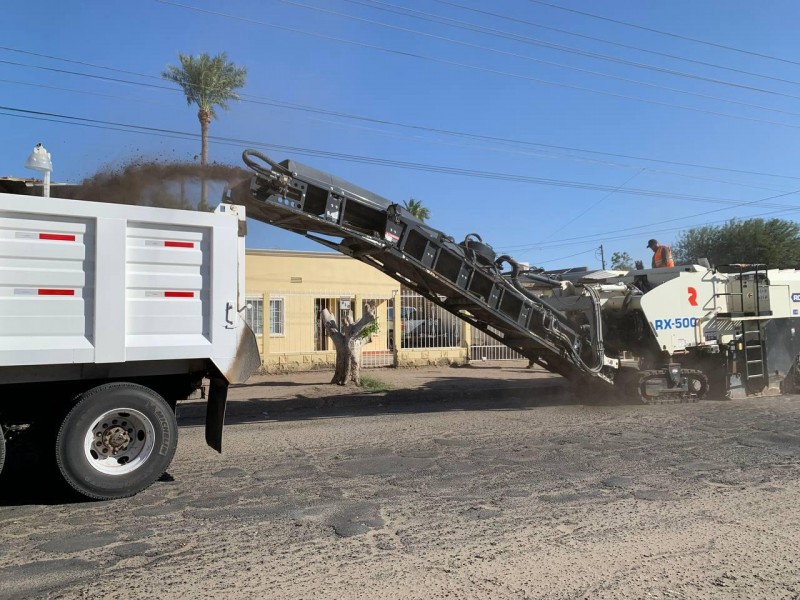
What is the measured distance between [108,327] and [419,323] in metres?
14.4

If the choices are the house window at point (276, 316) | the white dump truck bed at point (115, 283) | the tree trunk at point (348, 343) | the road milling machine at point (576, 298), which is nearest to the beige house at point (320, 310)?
the house window at point (276, 316)

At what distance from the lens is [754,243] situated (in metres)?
37.8

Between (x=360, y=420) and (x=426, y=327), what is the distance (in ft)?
31.7

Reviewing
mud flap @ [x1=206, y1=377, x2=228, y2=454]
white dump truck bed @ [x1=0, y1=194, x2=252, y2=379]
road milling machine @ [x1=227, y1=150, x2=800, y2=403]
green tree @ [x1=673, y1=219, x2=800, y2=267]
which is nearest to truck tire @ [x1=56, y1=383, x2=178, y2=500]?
white dump truck bed @ [x1=0, y1=194, x2=252, y2=379]

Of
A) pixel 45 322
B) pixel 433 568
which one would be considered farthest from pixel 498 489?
pixel 45 322

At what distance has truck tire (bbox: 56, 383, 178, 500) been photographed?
5461 mm

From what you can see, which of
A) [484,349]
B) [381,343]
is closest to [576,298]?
[381,343]

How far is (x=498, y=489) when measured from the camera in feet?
19.4

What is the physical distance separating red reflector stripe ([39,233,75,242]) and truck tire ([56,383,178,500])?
53.3 inches

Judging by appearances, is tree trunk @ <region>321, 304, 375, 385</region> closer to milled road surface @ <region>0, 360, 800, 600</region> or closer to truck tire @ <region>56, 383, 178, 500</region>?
milled road surface @ <region>0, 360, 800, 600</region>

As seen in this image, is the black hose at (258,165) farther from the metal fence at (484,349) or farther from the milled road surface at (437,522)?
the metal fence at (484,349)

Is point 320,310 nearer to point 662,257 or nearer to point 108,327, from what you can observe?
point 662,257

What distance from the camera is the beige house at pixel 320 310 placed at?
17.7 meters

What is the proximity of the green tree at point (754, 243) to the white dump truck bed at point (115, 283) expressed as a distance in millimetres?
33279
